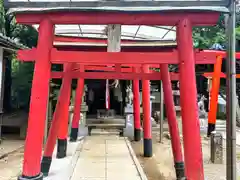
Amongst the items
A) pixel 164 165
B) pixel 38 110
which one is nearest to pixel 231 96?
pixel 38 110

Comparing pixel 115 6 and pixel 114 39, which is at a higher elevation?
pixel 115 6

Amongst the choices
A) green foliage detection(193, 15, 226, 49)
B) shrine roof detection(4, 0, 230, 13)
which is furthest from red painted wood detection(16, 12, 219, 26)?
green foliage detection(193, 15, 226, 49)

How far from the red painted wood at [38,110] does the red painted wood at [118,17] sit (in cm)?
20

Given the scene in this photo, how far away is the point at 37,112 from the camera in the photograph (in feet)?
12.7

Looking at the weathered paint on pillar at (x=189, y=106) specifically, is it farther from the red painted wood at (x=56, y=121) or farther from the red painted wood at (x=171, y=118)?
the red painted wood at (x=56, y=121)

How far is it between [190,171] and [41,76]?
7.84ft

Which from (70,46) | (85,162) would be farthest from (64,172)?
(70,46)

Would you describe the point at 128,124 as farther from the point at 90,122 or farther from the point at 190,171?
the point at 190,171

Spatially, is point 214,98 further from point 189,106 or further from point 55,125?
point 189,106

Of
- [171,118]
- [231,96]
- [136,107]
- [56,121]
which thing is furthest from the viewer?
[136,107]

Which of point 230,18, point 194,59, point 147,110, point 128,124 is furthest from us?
point 128,124

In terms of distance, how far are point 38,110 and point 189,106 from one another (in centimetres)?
206

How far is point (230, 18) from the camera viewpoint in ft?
11.3

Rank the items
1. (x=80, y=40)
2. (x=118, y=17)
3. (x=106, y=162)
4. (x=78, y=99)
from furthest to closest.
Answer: (x=78, y=99) → (x=106, y=162) → (x=80, y=40) → (x=118, y=17)
